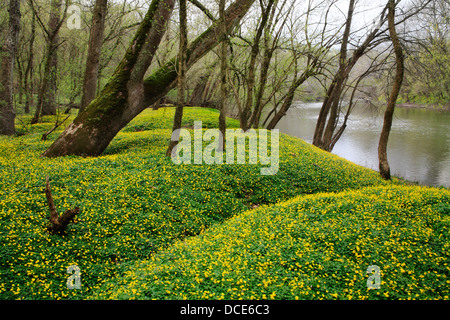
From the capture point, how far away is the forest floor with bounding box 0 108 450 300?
4.89 meters

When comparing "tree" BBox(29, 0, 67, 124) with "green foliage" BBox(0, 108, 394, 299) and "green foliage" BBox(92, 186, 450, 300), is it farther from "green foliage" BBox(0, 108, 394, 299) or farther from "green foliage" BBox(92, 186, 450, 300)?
"green foliage" BBox(92, 186, 450, 300)

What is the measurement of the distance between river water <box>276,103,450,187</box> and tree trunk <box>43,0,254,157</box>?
15677mm

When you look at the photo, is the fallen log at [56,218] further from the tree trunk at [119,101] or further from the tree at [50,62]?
the tree at [50,62]

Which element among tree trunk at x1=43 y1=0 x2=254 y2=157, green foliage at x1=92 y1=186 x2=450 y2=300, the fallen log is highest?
tree trunk at x1=43 y1=0 x2=254 y2=157

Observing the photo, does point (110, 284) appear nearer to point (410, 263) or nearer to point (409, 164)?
point (410, 263)

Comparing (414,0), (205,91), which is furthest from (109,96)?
(205,91)

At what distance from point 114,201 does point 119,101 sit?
6.09 m

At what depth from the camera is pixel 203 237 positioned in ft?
23.7

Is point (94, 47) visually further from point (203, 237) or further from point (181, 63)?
point (203, 237)

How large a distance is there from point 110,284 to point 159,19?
37.7 ft

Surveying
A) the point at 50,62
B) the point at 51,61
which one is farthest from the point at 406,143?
the point at 51,61

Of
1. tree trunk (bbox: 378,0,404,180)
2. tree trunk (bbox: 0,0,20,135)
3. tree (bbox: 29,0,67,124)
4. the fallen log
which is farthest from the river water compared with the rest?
tree trunk (bbox: 0,0,20,135)

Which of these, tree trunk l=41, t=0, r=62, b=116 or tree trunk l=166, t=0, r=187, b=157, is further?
tree trunk l=41, t=0, r=62, b=116

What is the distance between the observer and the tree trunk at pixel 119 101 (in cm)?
1178
